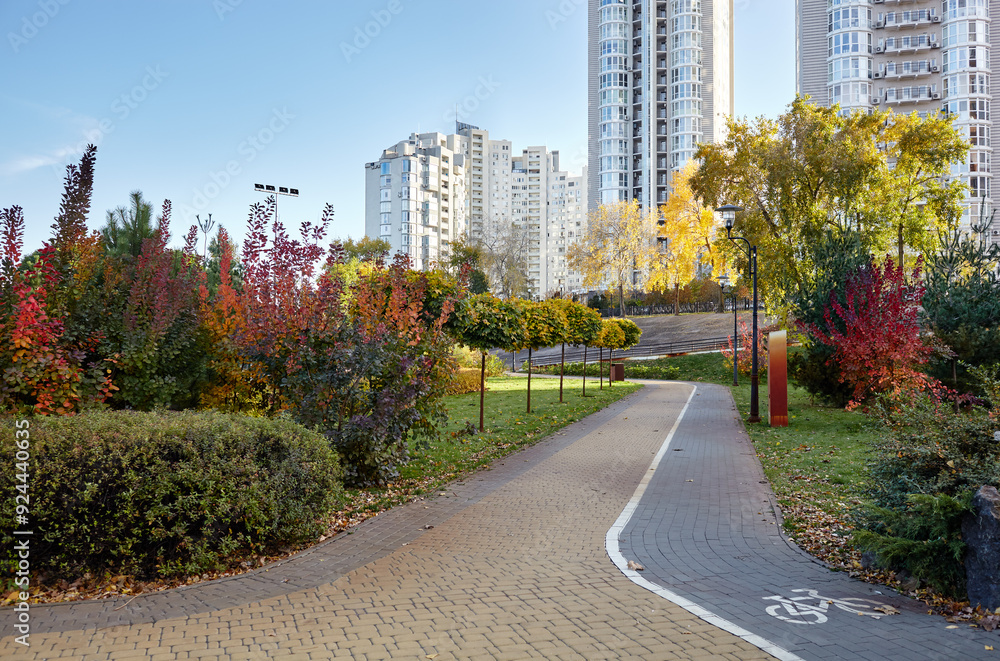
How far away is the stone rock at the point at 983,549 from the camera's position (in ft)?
15.5

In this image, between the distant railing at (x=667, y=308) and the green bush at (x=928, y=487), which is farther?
the distant railing at (x=667, y=308)

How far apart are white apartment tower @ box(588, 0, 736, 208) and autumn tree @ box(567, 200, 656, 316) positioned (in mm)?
27492

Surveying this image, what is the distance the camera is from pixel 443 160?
125m

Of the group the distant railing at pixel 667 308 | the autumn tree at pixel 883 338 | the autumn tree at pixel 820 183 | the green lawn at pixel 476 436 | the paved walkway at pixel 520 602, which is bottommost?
the green lawn at pixel 476 436

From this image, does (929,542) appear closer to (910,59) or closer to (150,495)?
(150,495)

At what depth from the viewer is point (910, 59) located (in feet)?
223

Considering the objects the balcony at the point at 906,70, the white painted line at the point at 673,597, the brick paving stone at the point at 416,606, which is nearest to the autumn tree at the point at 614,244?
the balcony at the point at 906,70

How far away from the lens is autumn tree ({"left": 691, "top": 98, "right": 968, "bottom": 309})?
27.1 meters

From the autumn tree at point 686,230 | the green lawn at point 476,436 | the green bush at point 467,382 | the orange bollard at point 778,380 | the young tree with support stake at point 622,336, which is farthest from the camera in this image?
the autumn tree at point 686,230

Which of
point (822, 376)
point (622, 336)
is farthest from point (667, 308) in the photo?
point (822, 376)

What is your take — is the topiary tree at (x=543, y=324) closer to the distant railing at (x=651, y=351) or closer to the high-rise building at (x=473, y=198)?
the distant railing at (x=651, y=351)

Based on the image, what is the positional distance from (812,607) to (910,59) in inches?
3122

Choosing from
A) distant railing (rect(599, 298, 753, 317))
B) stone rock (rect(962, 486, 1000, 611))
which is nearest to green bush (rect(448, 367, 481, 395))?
stone rock (rect(962, 486, 1000, 611))

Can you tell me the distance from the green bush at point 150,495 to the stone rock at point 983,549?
18.0 feet
